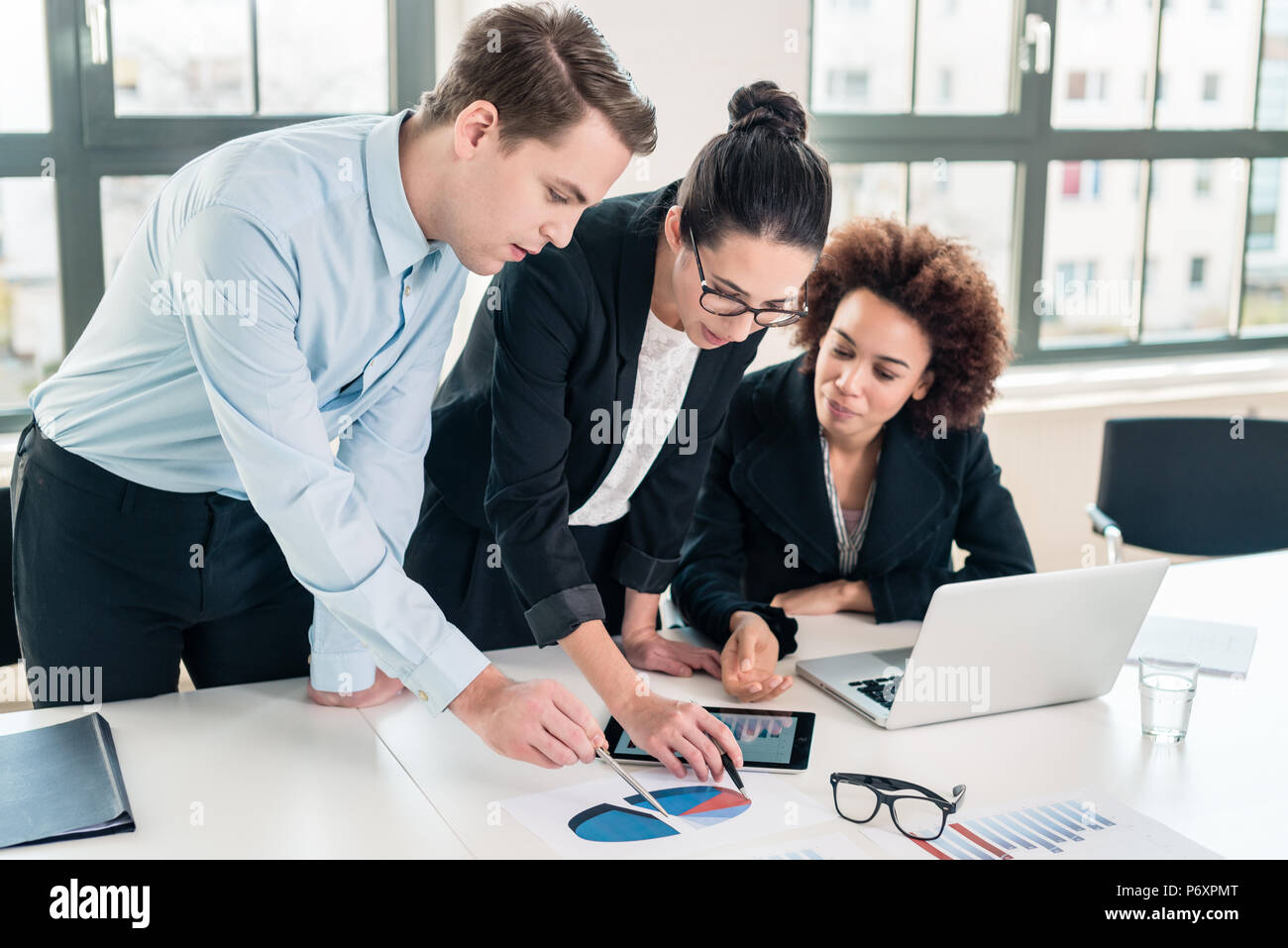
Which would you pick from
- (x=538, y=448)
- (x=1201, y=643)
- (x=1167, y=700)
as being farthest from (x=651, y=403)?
(x=1201, y=643)

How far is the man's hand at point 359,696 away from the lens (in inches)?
57.8

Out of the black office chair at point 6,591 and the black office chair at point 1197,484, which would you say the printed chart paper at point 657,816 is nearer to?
the black office chair at point 6,591

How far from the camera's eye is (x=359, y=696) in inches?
57.9

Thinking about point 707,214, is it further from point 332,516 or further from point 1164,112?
point 1164,112

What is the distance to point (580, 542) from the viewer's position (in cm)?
182

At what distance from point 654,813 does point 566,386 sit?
57 cm

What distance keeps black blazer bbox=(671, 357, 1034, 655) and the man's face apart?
2.55ft

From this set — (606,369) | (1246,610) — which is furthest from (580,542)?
(1246,610)

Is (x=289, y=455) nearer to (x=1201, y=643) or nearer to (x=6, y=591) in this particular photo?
(x=6, y=591)

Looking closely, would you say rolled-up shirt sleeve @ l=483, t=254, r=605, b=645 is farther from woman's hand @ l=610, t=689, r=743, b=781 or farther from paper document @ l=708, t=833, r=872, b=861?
paper document @ l=708, t=833, r=872, b=861

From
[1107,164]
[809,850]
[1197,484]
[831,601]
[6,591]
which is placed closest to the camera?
[809,850]

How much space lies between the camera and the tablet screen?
1.37 m

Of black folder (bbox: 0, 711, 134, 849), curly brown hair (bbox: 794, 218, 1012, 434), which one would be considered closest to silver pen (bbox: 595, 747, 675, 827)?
black folder (bbox: 0, 711, 134, 849)

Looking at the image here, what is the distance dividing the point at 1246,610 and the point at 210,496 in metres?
1.57
